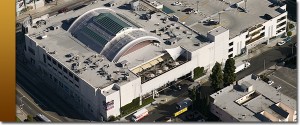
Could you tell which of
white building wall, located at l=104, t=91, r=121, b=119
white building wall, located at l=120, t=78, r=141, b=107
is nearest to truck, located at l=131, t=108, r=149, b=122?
white building wall, located at l=120, t=78, r=141, b=107

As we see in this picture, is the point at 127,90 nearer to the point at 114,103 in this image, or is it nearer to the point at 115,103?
the point at 115,103

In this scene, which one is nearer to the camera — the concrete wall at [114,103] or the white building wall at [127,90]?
the concrete wall at [114,103]

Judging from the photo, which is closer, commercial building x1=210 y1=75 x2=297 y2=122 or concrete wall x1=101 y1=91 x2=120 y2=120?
commercial building x1=210 y1=75 x2=297 y2=122

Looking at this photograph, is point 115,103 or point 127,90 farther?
point 127,90

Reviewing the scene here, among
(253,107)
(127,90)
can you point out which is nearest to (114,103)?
(127,90)

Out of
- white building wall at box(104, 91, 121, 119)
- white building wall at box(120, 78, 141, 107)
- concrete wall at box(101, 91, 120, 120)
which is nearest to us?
concrete wall at box(101, 91, 120, 120)

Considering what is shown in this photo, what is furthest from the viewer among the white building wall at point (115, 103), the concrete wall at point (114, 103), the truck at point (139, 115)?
the truck at point (139, 115)

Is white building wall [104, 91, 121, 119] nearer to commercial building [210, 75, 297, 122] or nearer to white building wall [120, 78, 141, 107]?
white building wall [120, 78, 141, 107]

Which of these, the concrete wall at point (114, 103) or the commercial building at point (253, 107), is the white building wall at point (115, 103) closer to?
the concrete wall at point (114, 103)

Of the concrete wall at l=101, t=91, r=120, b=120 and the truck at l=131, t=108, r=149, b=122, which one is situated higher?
the concrete wall at l=101, t=91, r=120, b=120

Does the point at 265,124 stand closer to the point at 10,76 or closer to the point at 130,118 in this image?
the point at 130,118

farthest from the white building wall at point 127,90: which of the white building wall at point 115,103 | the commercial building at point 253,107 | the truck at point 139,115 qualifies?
the commercial building at point 253,107
